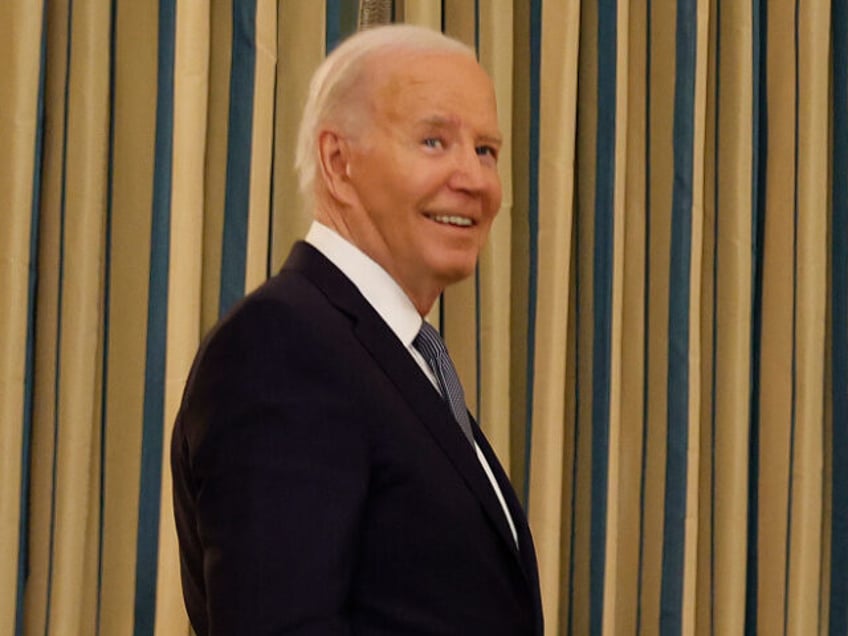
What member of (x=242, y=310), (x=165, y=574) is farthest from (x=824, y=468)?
(x=242, y=310)

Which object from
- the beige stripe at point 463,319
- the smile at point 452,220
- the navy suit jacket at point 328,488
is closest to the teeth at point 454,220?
the smile at point 452,220

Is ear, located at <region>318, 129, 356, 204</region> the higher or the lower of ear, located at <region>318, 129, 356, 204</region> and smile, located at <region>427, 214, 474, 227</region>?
the higher

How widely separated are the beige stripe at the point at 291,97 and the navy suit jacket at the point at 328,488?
26.2 inches

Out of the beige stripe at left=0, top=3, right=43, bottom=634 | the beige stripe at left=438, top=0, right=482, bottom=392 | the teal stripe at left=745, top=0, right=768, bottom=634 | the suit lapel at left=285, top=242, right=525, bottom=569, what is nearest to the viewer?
the suit lapel at left=285, top=242, right=525, bottom=569

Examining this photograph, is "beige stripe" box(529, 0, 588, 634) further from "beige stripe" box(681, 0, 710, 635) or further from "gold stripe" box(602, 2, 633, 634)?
"beige stripe" box(681, 0, 710, 635)

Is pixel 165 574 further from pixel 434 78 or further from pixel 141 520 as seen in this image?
pixel 434 78

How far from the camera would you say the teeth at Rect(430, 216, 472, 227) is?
116 centimetres

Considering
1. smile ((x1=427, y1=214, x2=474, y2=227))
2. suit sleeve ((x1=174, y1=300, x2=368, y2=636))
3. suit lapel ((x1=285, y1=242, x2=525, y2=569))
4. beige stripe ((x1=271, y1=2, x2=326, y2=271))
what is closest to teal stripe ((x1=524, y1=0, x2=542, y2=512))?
beige stripe ((x1=271, y1=2, x2=326, y2=271))

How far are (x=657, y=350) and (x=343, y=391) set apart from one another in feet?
3.73

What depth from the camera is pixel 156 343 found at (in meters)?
1.68

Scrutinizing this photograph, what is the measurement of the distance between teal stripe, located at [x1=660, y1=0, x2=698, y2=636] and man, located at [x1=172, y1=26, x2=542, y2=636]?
2.66 ft

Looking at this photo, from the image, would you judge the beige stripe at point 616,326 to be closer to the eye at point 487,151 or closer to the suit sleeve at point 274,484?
the eye at point 487,151

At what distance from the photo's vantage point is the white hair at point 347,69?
1158 mm

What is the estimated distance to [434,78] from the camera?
45.3 inches
